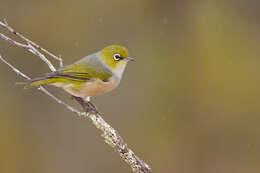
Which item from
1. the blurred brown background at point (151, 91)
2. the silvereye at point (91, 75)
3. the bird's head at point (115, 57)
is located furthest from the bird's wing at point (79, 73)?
the blurred brown background at point (151, 91)

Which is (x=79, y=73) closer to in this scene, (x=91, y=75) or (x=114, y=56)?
(x=91, y=75)

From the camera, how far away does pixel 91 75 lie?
6.18 m

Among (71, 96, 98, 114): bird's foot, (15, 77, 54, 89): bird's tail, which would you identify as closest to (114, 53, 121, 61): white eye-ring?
(71, 96, 98, 114): bird's foot

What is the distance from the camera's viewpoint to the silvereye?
19.1 feet

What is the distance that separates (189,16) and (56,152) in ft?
15.4

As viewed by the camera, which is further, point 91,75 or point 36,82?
point 91,75

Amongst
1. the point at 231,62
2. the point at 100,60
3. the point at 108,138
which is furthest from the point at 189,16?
the point at 108,138

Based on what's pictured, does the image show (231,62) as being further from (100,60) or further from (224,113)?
(100,60)

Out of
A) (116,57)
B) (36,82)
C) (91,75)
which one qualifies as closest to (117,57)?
(116,57)

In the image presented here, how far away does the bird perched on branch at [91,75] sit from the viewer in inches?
229

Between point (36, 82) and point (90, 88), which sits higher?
point (36, 82)

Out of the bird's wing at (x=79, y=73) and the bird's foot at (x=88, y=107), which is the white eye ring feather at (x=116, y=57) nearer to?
the bird's wing at (x=79, y=73)

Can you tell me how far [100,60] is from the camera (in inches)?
253

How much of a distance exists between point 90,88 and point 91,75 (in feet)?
0.94
